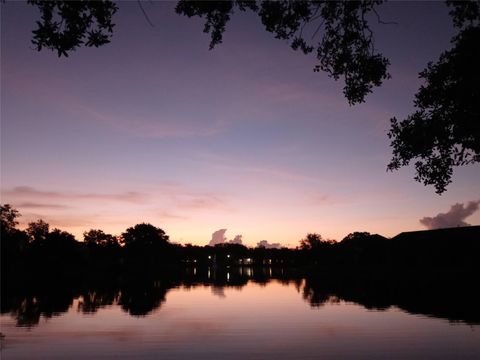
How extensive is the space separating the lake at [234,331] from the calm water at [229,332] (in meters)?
0.04

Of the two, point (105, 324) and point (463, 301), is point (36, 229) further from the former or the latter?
point (463, 301)

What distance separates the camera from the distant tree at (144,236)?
538 ft

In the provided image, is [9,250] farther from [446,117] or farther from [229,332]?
[446,117]

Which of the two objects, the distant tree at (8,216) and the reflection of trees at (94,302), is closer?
the reflection of trees at (94,302)

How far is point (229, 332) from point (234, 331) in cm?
38

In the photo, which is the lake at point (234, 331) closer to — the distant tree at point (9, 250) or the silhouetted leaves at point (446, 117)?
the silhouetted leaves at point (446, 117)

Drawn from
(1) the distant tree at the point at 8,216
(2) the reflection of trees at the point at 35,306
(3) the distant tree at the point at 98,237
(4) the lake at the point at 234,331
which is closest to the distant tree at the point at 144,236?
(3) the distant tree at the point at 98,237

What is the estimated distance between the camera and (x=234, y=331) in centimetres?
2259

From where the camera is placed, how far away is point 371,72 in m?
12.2

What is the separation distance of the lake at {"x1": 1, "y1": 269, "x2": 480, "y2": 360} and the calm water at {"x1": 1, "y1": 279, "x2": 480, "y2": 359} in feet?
0.14

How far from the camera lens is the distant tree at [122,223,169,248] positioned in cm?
16391

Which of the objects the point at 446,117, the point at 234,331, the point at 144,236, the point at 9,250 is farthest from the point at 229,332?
the point at 144,236

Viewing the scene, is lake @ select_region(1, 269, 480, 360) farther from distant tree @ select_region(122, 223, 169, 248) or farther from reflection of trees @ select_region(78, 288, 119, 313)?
distant tree @ select_region(122, 223, 169, 248)

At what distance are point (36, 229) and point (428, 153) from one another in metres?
116
